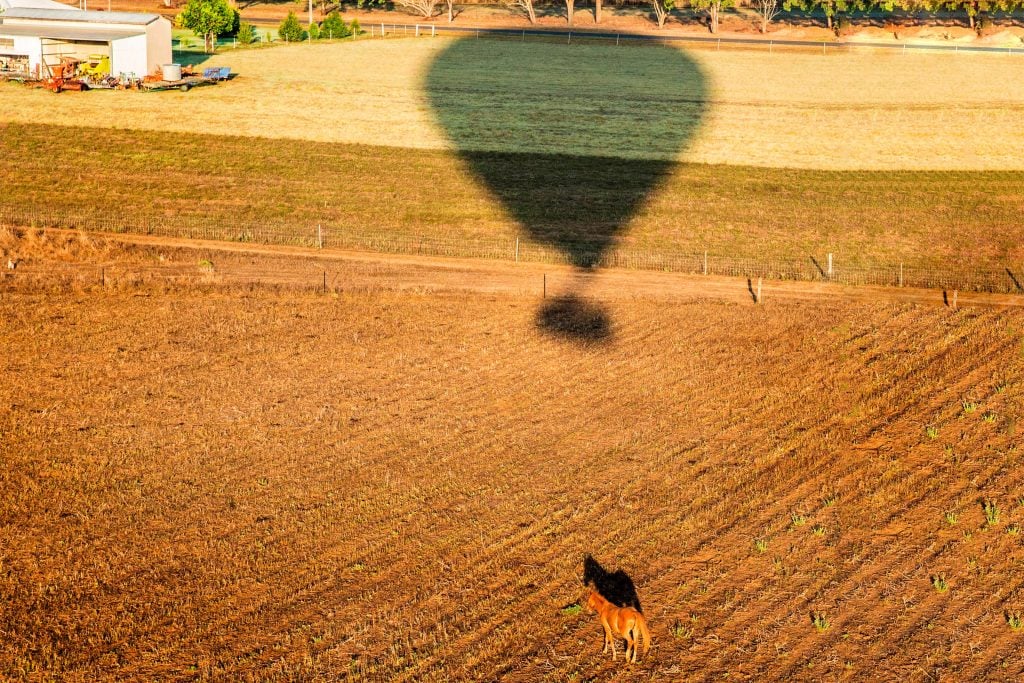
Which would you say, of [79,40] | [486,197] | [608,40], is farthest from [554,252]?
[608,40]

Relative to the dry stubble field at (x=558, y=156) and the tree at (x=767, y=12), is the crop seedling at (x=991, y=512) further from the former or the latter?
the tree at (x=767, y=12)

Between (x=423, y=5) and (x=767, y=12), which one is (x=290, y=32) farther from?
(x=767, y=12)

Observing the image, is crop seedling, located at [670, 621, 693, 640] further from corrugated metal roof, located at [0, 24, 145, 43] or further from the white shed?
corrugated metal roof, located at [0, 24, 145, 43]

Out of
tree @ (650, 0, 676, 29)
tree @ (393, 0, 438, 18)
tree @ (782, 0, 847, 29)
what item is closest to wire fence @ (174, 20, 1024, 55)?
tree @ (782, 0, 847, 29)

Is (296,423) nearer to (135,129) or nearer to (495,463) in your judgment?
(495,463)

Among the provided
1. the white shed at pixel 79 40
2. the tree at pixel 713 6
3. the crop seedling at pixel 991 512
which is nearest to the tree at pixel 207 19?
the white shed at pixel 79 40

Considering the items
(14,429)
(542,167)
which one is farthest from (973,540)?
(542,167)
